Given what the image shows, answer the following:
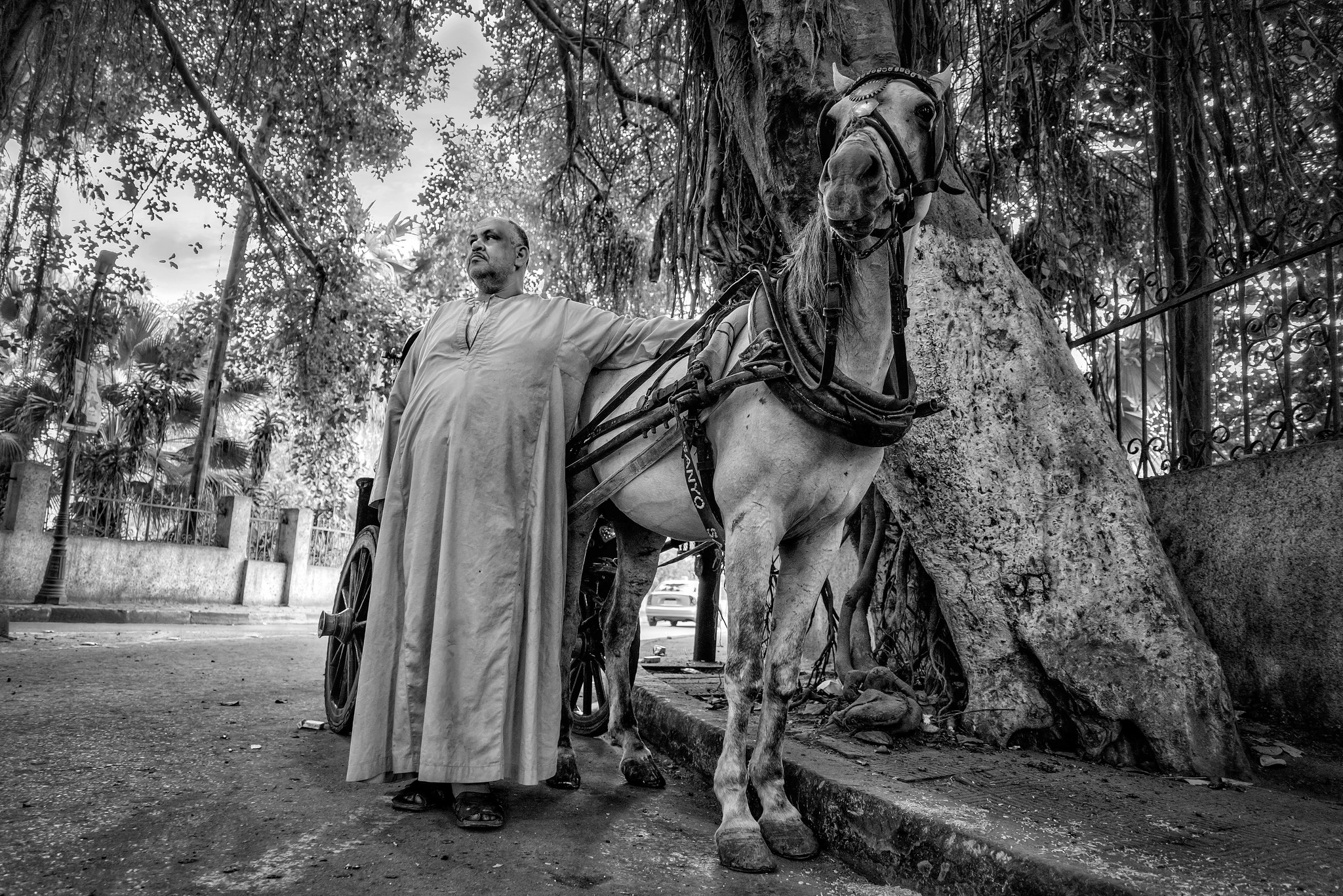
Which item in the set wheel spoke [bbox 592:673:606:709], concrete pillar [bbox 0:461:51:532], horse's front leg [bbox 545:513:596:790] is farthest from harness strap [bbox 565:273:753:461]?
concrete pillar [bbox 0:461:51:532]

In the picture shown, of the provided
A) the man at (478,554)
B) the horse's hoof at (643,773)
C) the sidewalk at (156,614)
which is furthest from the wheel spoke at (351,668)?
the sidewalk at (156,614)

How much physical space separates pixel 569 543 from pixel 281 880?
1625 millimetres

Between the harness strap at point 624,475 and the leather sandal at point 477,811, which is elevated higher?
the harness strap at point 624,475

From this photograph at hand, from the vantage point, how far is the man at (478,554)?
2.85 meters

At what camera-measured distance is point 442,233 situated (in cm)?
1011

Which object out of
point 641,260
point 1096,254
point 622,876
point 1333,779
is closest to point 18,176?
point 641,260

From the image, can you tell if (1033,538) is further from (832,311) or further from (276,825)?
(276,825)

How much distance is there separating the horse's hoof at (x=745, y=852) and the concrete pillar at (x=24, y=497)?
42.1 ft

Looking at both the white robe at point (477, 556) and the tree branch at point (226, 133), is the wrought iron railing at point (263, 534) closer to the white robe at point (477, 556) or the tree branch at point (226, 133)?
the tree branch at point (226, 133)

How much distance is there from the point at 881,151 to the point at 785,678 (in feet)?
5.57

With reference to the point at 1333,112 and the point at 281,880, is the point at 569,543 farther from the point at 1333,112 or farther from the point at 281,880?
the point at 1333,112

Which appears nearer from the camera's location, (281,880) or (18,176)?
(281,880)

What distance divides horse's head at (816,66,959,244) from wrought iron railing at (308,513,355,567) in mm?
16946

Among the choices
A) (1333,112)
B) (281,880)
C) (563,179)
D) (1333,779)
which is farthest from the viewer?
(563,179)
